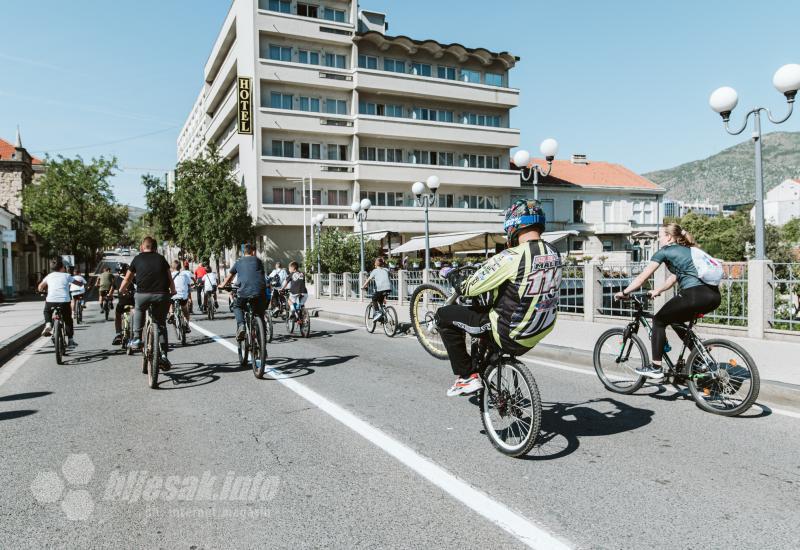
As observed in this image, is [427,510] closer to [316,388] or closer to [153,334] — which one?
[316,388]

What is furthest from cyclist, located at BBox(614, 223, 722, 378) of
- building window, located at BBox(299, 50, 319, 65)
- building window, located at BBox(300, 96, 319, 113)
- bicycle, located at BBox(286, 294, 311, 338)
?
building window, located at BBox(299, 50, 319, 65)

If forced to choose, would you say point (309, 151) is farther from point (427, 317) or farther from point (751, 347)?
point (751, 347)

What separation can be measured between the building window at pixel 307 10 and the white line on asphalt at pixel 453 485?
136 feet

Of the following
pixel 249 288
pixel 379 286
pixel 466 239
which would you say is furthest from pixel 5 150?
pixel 249 288

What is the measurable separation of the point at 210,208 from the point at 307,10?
1577cm

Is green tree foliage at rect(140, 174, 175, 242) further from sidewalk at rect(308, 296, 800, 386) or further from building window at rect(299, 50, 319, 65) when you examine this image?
sidewalk at rect(308, 296, 800, 386)

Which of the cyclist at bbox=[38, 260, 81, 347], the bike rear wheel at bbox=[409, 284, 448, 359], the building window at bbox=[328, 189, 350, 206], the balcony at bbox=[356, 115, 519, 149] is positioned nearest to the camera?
the bike rear wheel at bbox=[409, 284, 448, 359]

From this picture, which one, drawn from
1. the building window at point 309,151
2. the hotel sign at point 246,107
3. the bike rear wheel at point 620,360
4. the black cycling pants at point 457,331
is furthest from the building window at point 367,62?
the black cycling pants at point 457,331

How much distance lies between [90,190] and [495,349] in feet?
168

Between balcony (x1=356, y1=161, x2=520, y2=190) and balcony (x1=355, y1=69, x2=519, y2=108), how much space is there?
539 cm

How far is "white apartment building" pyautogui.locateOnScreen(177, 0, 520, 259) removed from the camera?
133 feet

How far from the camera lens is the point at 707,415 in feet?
18.0

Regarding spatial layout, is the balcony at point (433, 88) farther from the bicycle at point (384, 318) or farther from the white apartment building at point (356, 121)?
the bicycle at point (384, 318)

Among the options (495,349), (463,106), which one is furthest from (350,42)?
(495,349)
